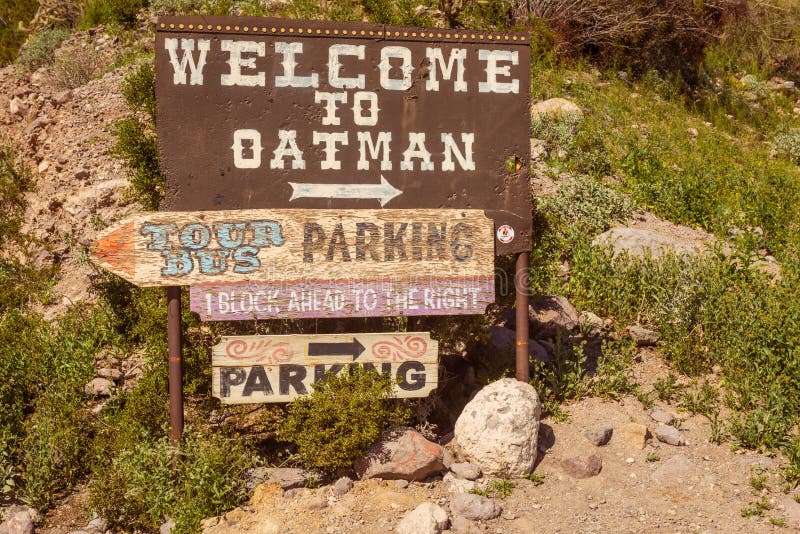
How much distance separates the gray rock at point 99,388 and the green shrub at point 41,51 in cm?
1126

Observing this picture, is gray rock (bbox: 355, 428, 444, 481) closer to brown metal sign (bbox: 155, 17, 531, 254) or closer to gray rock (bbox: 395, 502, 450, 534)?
gray rock (bbox: 395, 502, 450, 534)

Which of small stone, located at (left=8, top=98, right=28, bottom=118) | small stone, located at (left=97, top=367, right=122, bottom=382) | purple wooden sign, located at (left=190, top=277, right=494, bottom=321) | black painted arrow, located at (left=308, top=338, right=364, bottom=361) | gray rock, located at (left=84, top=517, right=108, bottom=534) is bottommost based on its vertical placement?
gray rock, located at (left=84, top=517, right=108, bottom=534)

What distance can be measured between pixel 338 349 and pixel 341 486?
4.61 feet

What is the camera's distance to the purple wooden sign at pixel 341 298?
7422 mm

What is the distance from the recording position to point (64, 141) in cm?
1353

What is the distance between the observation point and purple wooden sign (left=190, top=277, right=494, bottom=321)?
7422 millimetres

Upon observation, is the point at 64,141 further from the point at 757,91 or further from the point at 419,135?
the point at 757,91

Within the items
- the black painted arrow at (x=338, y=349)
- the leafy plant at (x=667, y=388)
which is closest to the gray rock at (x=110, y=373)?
the black painted arrow at (x=338, y=349)

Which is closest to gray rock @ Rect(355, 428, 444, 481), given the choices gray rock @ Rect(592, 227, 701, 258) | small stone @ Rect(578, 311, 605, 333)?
small stone @ Rect(578, 311, 605, 333)

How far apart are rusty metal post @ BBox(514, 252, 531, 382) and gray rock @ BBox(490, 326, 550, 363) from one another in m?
0.99

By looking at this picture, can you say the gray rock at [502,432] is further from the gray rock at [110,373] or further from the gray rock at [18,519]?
the gray rock at [110,373]

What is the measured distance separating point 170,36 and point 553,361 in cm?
603

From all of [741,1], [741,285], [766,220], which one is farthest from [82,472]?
[741,1]

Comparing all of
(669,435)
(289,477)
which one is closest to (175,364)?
(289,477)
